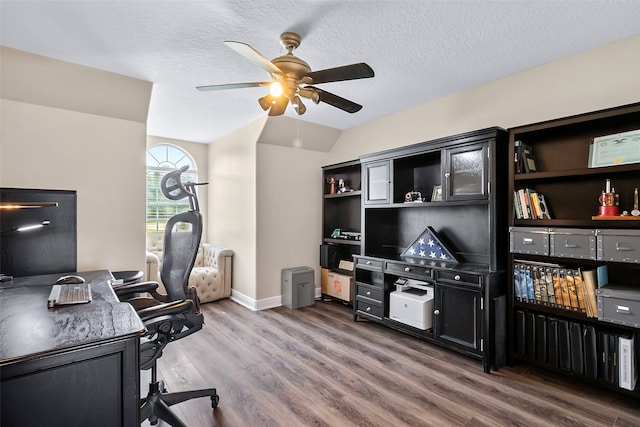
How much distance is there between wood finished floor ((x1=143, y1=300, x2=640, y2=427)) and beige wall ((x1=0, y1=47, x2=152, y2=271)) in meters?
1.29

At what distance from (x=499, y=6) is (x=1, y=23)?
3.31m

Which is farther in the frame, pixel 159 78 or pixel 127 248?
pixel 127 248

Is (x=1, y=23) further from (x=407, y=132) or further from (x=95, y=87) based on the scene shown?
(x=407, y=132)

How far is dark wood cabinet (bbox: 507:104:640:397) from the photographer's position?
213cm

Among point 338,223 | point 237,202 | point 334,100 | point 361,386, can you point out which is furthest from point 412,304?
point 237,202

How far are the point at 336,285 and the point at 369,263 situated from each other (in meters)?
0.99

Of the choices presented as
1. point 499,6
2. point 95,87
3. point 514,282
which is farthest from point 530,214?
point 95,87

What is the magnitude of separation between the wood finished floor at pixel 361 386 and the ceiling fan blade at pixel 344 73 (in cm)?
220

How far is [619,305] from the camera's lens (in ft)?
6.82

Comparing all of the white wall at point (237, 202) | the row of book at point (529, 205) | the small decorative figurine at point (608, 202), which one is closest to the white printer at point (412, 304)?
the row of book at point (529, 205)

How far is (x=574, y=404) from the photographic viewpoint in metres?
2.10

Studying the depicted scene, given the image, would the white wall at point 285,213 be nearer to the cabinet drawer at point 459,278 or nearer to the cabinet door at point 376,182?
the cabinet door at point 376,182

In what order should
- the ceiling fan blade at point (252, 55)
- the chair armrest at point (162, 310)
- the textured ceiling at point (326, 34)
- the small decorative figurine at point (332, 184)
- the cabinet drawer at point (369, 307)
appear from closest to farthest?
the ceiling fan blade at point (252, 55), the chair armrest at point (162, 310), the textured ceiling at point (326, 34), the cabinet drawer at point (369, 307), the small decorative figurine at point (332, 184)

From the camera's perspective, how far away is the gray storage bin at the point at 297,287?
4238 millimetres
